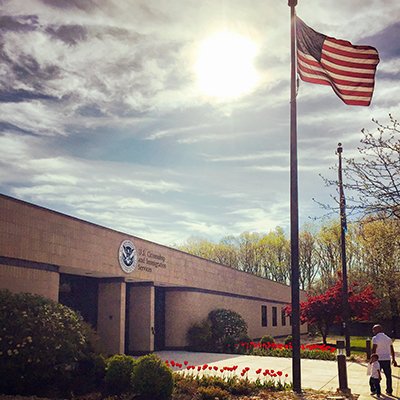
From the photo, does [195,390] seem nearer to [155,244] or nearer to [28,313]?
[28,313]

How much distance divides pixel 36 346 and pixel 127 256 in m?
10.7

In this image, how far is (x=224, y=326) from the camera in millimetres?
30547

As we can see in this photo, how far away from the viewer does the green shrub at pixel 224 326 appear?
29.8 m

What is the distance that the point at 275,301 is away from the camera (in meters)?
48.4

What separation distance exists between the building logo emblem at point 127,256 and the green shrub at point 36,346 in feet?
28.4

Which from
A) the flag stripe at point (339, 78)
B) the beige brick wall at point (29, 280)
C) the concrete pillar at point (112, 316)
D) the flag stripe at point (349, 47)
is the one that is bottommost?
the concrete pillar at point (112, 316)

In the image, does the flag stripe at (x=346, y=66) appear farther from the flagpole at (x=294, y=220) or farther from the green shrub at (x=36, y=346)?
the green shrub at (x=36, y=346)

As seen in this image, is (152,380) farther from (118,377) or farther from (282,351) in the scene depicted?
(282,351)

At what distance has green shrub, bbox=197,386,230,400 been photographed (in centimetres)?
1241

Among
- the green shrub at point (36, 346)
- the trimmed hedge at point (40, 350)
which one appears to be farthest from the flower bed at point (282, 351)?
the green shrub at point (36, 346)

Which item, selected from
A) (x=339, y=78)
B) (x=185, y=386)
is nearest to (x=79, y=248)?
(x=185, y=386)

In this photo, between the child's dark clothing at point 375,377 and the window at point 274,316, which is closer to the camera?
the child's dark clothing at point 375,377

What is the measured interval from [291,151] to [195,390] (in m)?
6.60

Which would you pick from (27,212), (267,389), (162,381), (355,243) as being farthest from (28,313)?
(355,243)
